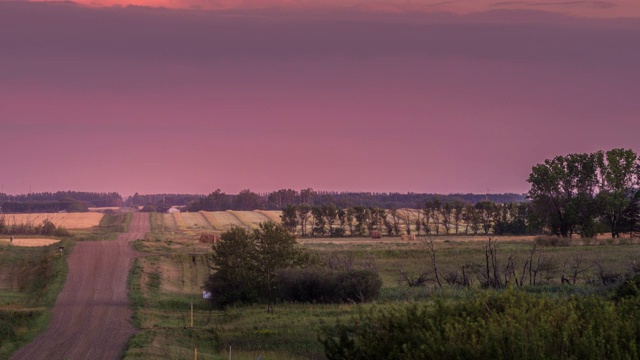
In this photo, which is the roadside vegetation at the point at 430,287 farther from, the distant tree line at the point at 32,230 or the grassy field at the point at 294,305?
the distant tree line at the point at 32,230

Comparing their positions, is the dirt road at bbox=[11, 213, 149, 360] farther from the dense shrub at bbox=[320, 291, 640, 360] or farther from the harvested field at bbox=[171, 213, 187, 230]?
the harvested field at bbox=[171, 213, 187, 230]

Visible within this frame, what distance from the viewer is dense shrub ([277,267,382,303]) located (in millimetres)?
40625

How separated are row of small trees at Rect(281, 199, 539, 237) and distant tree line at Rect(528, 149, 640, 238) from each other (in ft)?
64.2

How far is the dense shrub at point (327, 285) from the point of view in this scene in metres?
40.6

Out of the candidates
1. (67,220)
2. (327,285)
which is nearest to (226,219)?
(67,220)

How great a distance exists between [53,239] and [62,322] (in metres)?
50.3

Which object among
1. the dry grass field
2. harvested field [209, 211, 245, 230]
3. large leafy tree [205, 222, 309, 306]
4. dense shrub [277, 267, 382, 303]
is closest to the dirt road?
large leafy tree [205, 222, 309, 306]

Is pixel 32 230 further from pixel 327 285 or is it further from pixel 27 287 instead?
pixel 327 285

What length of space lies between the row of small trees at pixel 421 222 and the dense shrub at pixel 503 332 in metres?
87.8

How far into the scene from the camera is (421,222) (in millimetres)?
112875

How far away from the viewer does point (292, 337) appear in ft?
98.8

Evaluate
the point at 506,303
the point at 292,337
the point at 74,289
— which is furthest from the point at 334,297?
the point at 506,303

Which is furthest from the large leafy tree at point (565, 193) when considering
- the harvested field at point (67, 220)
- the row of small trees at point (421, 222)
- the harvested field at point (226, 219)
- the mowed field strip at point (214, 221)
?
the harvested field at point (67, 220)

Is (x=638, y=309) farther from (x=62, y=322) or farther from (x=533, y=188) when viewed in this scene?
(x=533, y=188)
